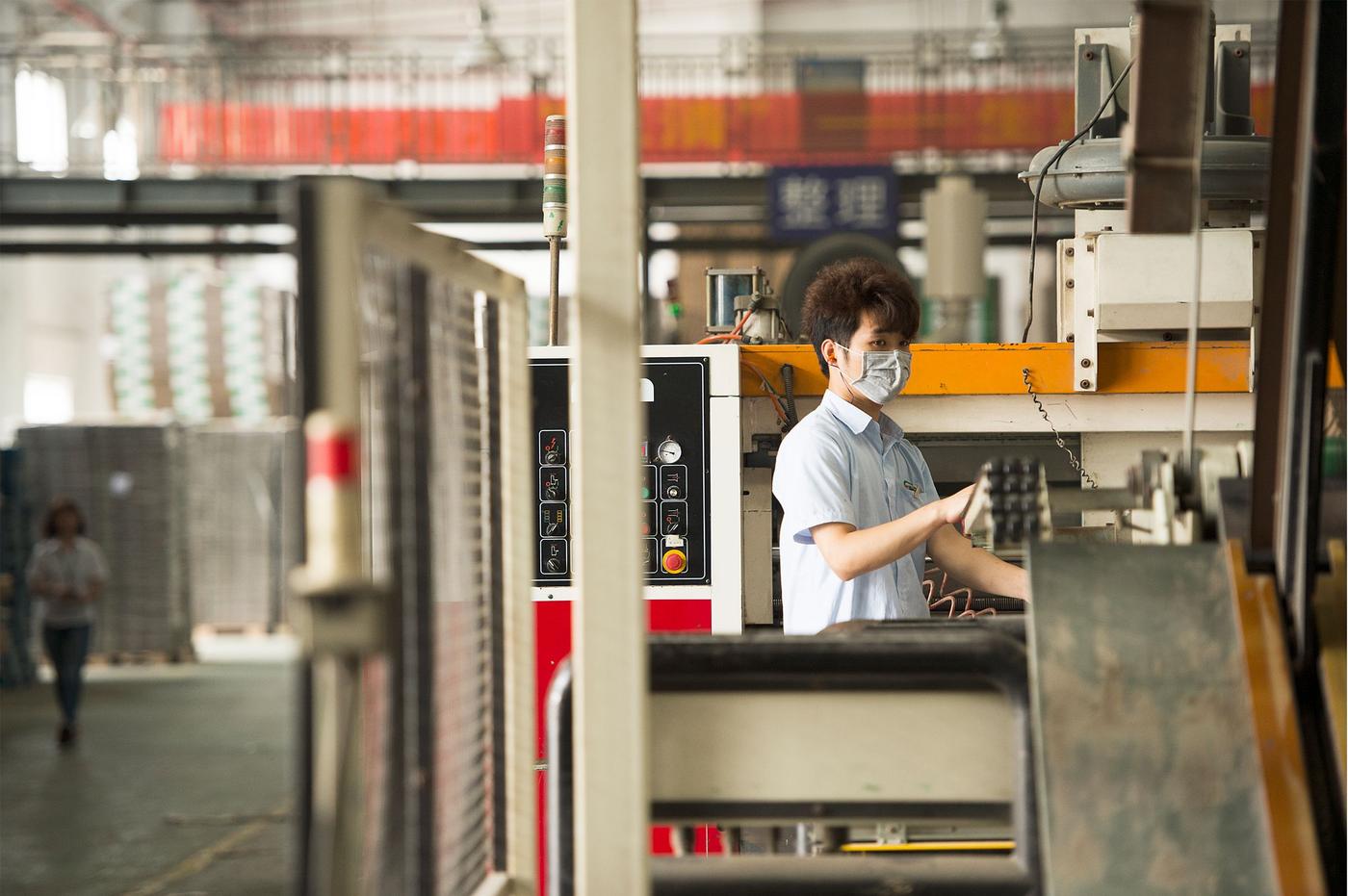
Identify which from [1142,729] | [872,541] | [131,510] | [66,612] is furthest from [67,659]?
[1142,729]

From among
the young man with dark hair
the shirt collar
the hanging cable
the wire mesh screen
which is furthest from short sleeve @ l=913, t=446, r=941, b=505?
the wire mesh screen

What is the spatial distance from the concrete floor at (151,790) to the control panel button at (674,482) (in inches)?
131

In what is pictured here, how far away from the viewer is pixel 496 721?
77.6 inches

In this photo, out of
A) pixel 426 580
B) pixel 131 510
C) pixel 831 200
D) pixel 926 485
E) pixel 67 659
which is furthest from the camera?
pixel 131 510

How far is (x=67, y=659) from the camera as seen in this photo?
9.27 metres

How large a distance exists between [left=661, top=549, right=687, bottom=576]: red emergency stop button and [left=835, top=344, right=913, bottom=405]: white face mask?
0.86 m

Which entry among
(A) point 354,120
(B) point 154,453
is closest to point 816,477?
(A) point 354,120

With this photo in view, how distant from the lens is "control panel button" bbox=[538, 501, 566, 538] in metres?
3.77

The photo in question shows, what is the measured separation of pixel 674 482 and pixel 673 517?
10 centimetres

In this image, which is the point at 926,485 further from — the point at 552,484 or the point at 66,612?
the point at 66,612

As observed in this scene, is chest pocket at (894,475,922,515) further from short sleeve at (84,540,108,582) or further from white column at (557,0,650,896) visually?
short sleeve at (84,540,108,582)

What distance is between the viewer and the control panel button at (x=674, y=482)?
376cm

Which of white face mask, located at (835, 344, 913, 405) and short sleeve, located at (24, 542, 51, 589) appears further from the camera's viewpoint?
short sleeve, located at (24, 542, 51, 589)

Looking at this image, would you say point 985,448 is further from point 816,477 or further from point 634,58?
point 634,58
